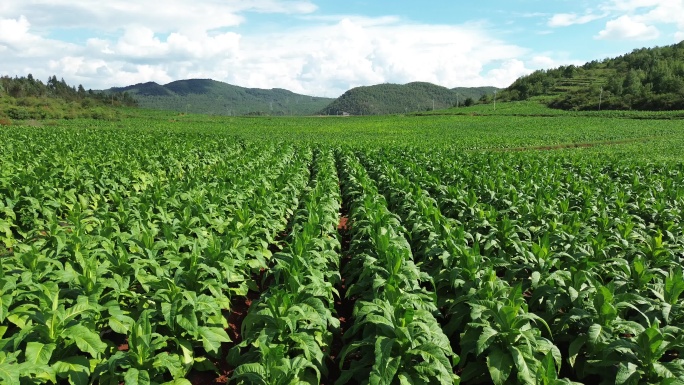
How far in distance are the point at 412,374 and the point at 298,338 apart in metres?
1.28

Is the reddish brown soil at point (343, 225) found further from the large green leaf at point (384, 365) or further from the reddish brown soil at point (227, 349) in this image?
the large green leaf at point (384, 365)

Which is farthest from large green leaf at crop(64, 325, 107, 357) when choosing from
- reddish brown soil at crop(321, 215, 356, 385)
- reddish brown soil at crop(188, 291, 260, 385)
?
reddish brown soil at crop(321, 215, 356, 385)

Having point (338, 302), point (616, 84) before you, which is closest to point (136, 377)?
point (338, 302)

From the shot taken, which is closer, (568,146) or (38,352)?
(38,352)

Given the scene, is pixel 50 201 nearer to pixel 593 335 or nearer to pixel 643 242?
pixel 593 335

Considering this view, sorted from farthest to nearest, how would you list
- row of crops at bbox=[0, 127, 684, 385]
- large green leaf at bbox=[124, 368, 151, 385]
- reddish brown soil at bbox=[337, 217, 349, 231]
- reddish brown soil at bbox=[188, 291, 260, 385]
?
reddish brown soil at bbox=[337, 217, 349, 231]
reddish brown soil at bbox=[188, 291, 260, 385]
row of crops at bbox=[0, 127, 684, 385]
large green leaf at bbox=[124, 368, 151, 385]

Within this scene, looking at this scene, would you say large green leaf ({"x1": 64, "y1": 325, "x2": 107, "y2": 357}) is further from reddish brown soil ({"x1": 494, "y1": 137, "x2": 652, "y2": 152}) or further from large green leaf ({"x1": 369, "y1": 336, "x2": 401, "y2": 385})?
reddish brown soil ({"x1": 494, "y1": 137, "x2": 652, "y2": 152})

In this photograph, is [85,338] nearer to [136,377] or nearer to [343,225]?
[136,377]

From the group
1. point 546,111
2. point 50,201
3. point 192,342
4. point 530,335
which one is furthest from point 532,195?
point 546,111

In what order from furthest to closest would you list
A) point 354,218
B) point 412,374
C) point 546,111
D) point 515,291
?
point 546,111, point 354,218, point 515,291, point 412,374

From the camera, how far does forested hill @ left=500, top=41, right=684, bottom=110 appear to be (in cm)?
8894

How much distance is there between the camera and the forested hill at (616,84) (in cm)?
8894

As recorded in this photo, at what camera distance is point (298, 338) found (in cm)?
452

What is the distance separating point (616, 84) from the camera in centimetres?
10175
